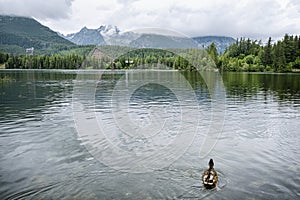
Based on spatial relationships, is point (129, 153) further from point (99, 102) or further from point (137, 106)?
point (99, 102)

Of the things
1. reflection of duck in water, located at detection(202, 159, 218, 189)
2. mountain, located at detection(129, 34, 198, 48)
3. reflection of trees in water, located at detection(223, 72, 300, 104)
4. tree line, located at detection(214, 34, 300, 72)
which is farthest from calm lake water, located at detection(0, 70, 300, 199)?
tree line, located at detection(214, 34, 300, 72)

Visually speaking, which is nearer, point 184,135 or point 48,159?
point 48,159

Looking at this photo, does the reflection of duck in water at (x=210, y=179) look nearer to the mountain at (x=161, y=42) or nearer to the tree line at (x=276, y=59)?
the mountain at (x=161, y=42)

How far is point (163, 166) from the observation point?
16.3 meters

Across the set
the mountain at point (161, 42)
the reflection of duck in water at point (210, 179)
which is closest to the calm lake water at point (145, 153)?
the reflection of duck in water at point (210, 179)

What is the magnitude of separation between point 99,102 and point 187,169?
27036mm

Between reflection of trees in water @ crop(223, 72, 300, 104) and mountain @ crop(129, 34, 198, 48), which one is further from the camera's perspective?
reflection of trees in water @ crop(223, 72, 300, 104)

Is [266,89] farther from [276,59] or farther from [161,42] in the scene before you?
[276,59]

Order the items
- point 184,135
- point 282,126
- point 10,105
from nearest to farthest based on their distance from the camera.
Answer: point 184,135 < point 282,126 < point 10,105

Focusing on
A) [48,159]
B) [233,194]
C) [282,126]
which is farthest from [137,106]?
[233,194]

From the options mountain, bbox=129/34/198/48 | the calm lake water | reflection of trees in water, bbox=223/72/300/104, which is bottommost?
the calm lake water

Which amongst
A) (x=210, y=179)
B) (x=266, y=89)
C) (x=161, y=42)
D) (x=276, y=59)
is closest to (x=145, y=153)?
(x=210, y=179)

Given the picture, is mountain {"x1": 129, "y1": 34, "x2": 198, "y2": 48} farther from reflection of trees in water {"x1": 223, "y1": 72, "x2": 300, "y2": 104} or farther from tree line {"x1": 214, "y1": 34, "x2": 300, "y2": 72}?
tree line {"x1": 214, "y1": 34, "x2": 300, "y2": 72}

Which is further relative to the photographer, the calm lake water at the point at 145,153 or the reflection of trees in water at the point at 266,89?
the reflection of trees in water at the point at 266,89
